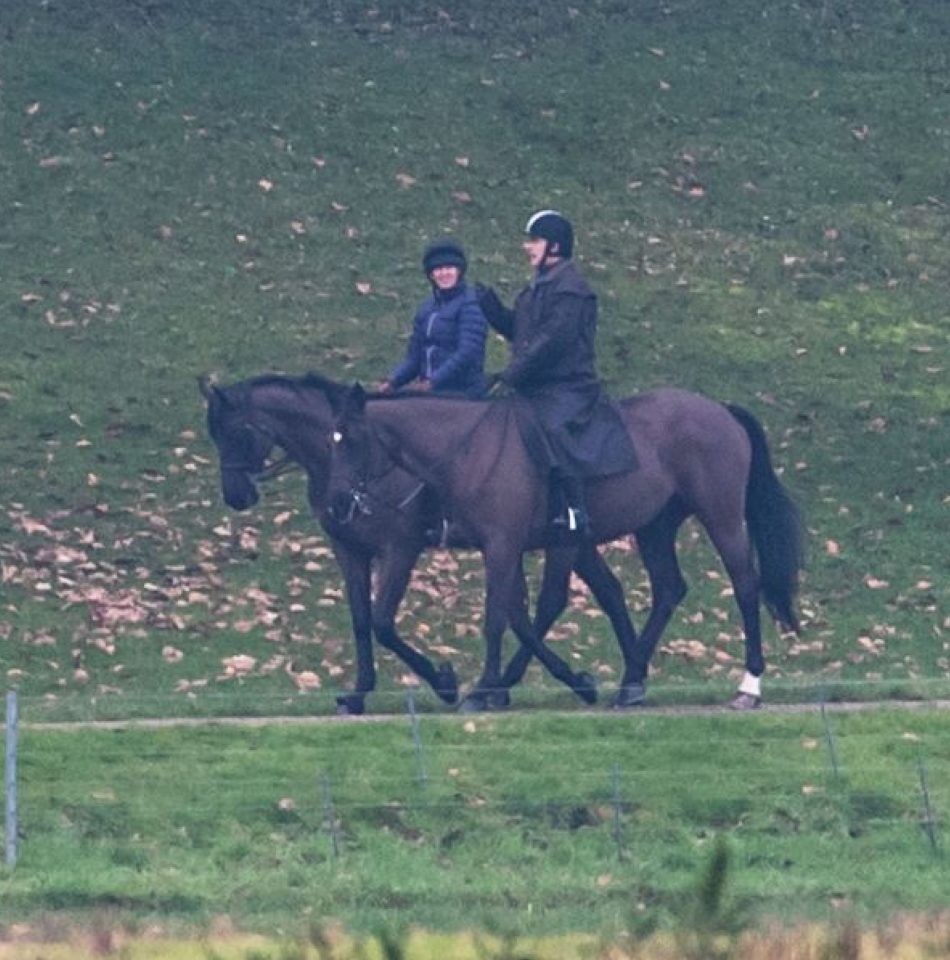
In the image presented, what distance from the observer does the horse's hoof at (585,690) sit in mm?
17498

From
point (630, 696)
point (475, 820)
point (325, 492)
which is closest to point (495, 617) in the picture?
point (630, 696)

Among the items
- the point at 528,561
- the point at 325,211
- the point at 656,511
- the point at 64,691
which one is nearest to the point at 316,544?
the point at 528,561

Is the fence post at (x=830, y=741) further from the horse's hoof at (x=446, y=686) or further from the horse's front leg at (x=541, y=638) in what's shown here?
the horse's hoof at (x=446, y=686)

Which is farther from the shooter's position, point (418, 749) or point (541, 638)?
point (541, 638)

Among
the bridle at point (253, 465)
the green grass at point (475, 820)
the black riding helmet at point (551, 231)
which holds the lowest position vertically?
the green grass at point (475, 820)

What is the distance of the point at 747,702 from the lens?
56.9ft

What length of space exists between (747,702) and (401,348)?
9942 mm

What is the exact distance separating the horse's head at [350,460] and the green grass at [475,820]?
1.24 m

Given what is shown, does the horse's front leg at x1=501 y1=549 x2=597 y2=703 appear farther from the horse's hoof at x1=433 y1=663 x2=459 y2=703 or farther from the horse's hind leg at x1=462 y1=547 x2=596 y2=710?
the horse's hoof at x1=433 y1=663 x2=459 y2=703

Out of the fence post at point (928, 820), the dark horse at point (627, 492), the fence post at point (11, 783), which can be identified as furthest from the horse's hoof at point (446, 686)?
the fence post at point (11, 783)

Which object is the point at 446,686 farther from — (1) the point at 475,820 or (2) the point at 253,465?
(1) the point at 475,820

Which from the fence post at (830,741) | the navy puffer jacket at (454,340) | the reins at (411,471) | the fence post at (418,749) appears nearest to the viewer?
the fence post at (418,749)

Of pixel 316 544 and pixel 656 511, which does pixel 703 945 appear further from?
pixel 316 544

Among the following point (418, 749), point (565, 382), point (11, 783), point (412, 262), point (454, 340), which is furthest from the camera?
point (412, 262)
